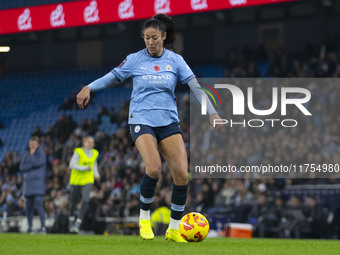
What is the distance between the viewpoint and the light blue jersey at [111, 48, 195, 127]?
6848 mm

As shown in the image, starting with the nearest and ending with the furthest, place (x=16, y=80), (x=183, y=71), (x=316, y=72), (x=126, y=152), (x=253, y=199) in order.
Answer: (x=183, y=71) < (x=253, y=199) < (x=316, y=72) < (x=126, y=152) < (x=16, y=80)

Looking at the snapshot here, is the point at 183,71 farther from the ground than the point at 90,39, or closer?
closer

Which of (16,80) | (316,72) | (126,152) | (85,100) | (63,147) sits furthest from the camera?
(16,80)

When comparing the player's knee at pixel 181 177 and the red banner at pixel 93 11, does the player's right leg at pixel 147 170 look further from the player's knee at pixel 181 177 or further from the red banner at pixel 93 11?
the red banner at pixel 93 11

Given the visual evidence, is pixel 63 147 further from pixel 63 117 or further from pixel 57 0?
pixel 57 0

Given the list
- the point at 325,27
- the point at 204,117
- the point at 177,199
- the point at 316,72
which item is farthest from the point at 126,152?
the point at 177,199

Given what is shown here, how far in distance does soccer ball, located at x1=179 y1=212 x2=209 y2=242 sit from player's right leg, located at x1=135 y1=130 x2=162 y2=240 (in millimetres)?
337

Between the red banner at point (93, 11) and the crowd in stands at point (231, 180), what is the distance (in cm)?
237

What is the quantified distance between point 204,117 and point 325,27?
6112mm

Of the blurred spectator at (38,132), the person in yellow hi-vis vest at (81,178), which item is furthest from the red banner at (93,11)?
the person in yellow hi-vis vest at (81,178)

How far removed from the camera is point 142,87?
22.5ft

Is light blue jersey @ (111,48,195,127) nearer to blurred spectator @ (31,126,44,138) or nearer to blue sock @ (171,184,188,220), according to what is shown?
blue sock @ (171,184,188,220)

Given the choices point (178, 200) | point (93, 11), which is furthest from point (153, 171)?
point (93, 11)

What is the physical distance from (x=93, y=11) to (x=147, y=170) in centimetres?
1500
